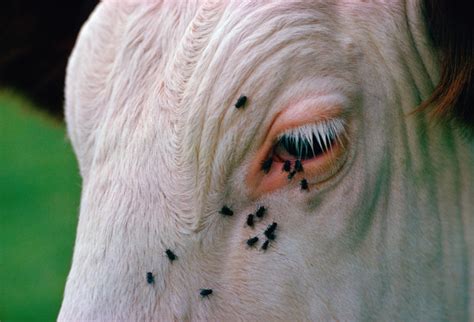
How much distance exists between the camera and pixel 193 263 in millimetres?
1884

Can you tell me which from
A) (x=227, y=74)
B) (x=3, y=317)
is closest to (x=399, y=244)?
(x=227, y=74)

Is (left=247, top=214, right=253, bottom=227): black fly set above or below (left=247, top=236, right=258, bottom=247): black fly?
above

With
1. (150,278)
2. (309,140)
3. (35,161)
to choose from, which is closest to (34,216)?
(35,161)

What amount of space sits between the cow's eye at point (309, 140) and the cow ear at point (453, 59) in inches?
7.7

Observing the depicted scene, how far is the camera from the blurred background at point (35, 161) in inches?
116

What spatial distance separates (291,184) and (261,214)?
0.09 m

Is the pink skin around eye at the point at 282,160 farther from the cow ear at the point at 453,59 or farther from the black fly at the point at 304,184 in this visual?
the cow ear at the point at 453,59

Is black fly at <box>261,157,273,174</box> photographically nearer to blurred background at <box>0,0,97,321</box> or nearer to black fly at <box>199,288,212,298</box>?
black fly at <box>199,288,212,298</box>

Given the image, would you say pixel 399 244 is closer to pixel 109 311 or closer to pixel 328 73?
pixel 328 73

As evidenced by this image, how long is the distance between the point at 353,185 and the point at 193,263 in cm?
39

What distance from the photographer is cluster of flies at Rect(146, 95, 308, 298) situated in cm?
187

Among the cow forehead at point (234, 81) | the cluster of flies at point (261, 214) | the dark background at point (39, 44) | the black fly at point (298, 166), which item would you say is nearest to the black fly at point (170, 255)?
the cluster of flies at point (261, 214)

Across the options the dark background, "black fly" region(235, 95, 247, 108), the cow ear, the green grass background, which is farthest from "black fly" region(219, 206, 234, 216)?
the green grass background

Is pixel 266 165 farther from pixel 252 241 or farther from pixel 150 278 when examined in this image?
pixel 150 278
